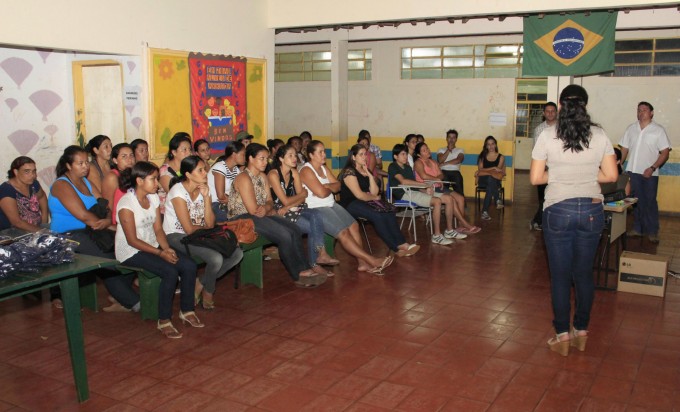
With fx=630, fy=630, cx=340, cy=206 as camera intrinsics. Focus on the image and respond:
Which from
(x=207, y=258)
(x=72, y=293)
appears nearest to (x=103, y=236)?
(x=207, y=258)

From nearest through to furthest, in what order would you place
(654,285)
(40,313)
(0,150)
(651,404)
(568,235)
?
(651,404)
(568,235)
(40,313)
(654,285)
(0,150)

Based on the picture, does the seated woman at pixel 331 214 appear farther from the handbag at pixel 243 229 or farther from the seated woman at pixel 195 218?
the seated woman at pixel 195 218

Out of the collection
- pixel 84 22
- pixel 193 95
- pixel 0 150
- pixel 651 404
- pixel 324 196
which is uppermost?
pixel 84 22

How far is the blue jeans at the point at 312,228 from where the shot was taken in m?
6.39

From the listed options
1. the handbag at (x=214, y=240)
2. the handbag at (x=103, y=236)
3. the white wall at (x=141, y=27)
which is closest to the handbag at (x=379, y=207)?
the handbag at (x=214, y=240)

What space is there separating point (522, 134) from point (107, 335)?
13.4 metres

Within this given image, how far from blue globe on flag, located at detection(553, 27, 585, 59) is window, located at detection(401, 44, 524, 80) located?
79.1 inches

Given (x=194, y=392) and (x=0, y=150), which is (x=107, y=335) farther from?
(x=0, y=150)

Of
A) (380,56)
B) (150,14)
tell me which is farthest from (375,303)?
(380,56)

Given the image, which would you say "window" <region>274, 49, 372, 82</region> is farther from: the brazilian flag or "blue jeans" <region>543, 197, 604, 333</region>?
"blue jeans" <region>543, 197, 604, 333</region>

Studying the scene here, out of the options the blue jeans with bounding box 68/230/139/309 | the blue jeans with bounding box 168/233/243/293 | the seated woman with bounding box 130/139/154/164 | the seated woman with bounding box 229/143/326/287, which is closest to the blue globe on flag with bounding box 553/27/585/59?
the seated woman with bounding box 229/143/326/287

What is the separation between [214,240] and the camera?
5148mm

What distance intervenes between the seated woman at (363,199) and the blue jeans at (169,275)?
2.46m

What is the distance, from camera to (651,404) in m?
3.66
